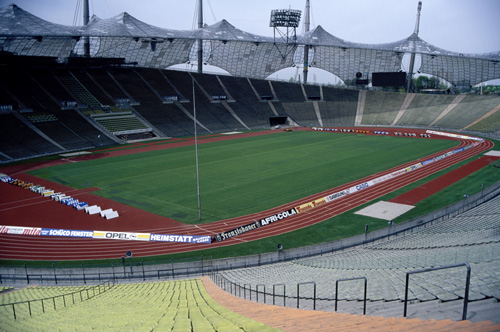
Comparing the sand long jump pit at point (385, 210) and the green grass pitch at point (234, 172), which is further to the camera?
the green grass pitch at point (234, 172)

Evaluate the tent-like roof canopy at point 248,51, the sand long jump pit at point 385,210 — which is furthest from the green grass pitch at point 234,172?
the tent-like roof canopy at point 248,51

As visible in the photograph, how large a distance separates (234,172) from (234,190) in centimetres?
742

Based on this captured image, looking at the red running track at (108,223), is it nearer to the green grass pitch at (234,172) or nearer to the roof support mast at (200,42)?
the green grass pitch at (234,172)

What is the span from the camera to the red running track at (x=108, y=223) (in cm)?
2373

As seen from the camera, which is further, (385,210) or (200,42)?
(200,42)

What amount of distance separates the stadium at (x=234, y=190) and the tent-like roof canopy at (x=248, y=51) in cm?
57

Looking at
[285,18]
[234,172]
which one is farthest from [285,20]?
[234,172]

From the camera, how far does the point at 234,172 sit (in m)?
42.8

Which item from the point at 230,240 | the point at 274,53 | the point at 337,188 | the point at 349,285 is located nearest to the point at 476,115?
the point at 274,53

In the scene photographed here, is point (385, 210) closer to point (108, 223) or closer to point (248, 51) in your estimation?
point (108, 223)

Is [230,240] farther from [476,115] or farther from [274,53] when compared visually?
[274,53]

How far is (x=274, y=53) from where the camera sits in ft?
353

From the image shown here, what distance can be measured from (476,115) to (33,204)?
3385 inches

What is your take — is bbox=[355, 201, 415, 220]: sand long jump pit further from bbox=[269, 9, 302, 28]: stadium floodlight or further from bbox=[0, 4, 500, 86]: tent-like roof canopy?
bbox=[269, 9, 302, 28]: stadium floodlight
